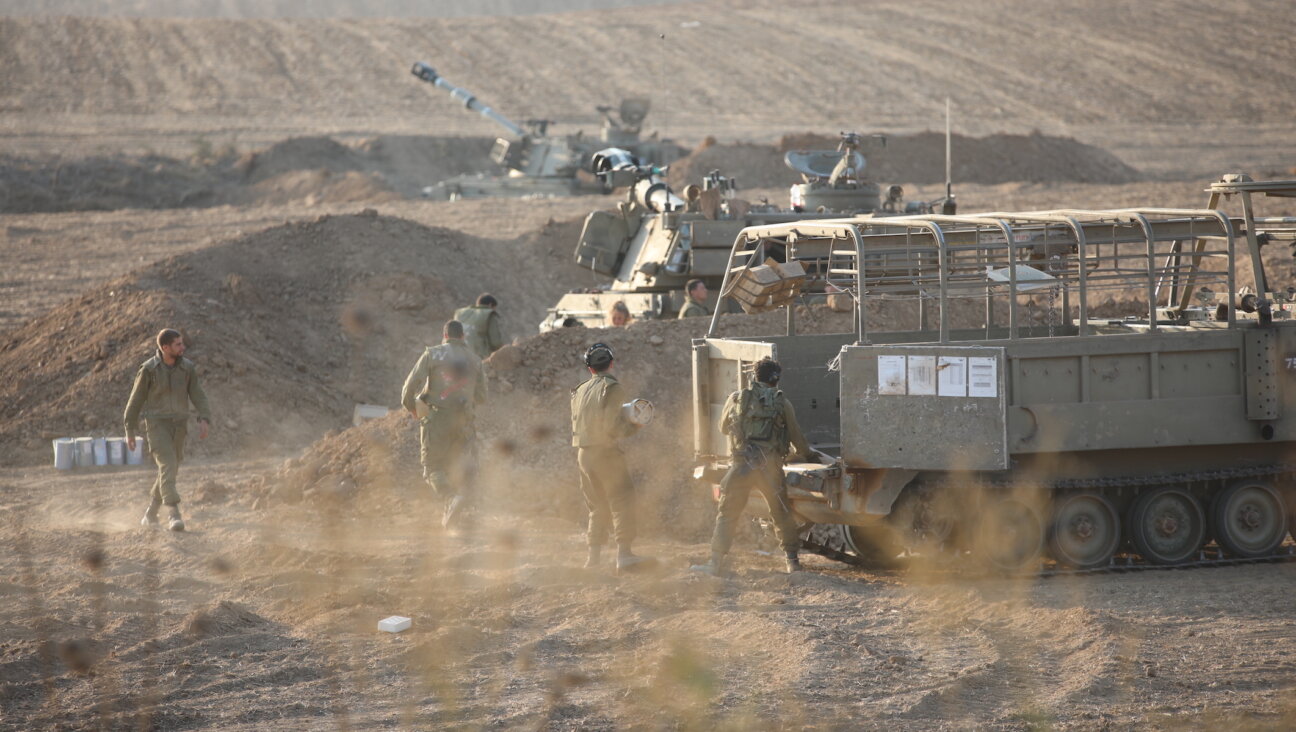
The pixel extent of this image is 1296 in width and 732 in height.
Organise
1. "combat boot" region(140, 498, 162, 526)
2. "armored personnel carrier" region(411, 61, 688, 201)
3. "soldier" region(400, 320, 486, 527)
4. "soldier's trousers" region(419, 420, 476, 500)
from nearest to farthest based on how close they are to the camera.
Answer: "soldier" region(400, 320, 486, 527) < "soldier's trousers" region(419, 420, 476, 500) < "combat boot" region(140, 498, 162, 526) < "armored personnel carrier" region(411, 61, 688, 201)

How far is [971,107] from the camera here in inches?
2180

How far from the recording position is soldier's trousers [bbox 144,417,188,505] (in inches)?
495

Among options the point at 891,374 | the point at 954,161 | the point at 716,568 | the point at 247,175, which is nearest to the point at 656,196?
the point at 716,568

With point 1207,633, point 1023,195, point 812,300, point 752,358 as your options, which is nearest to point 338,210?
point 1023,195

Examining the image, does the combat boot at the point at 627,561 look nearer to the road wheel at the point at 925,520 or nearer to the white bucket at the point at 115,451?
the road wheel at the point at 925,520

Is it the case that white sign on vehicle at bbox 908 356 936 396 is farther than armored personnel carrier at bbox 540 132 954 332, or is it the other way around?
armored personnel carrier at bbox 540 132 954 332

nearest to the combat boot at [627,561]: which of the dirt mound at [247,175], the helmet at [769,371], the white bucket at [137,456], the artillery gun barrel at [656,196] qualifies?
the helmet at [769,371]

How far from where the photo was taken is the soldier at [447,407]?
12.4 metres

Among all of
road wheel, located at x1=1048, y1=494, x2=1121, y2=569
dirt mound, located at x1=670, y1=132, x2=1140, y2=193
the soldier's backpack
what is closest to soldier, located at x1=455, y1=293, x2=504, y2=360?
the soldier's backpack

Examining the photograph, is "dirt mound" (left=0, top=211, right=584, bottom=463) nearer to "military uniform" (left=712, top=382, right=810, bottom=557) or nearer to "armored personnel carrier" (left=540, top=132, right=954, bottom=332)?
"armored personnel carrier" (left=540, top=132, right=954, bottom=332)

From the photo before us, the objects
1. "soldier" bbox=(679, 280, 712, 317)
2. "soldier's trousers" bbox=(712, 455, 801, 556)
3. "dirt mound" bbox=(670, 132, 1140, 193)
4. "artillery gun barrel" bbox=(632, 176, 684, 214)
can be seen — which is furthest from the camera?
"dirt mound" bbox=(670, 132, 1140, 193)

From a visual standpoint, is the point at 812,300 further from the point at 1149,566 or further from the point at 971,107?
the point at 971,107

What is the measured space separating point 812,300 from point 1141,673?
8741 mm

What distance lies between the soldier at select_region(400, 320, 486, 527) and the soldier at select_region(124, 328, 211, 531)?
183 cm
